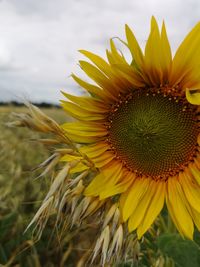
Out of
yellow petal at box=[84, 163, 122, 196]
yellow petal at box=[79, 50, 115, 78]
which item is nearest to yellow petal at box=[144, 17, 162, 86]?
yellow petal at box=[79, 50, 115, 78]

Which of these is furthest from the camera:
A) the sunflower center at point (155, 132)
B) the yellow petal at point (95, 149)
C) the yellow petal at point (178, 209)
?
the yellow petal at point (95, 149)

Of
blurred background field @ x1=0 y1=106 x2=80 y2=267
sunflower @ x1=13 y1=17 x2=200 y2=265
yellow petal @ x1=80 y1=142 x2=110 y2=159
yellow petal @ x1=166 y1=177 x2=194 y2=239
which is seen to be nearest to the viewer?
sunflower @ x1=13 y1=17 x2=200 y2=265

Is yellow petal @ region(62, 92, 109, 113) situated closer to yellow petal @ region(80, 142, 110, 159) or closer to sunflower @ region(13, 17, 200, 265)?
sunflower @ region(13, 17, 200, 265)

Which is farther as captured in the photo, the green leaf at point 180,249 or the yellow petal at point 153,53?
the green leaf at point 180,249

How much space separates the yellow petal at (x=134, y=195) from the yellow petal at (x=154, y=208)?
0.12 ft

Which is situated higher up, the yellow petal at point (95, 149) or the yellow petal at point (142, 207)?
the yellow petal at point (95, 149)

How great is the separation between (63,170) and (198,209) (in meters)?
0.40

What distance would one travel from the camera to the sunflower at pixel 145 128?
4.44 feet

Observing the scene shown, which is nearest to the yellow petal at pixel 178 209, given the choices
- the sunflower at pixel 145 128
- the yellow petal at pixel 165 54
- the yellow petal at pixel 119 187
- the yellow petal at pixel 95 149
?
the sunflower at pixel 145 128

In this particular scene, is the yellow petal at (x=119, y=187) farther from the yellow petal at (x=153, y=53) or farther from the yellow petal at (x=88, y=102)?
the yellow petal at (x=153, y=53)

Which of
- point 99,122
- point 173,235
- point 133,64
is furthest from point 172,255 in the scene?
point 133,64

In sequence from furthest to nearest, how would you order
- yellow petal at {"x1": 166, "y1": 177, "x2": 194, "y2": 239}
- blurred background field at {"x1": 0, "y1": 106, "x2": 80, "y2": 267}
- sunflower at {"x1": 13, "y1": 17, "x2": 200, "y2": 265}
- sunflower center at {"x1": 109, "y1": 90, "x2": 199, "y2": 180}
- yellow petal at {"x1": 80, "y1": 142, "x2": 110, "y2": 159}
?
blurred background field at {"x1": 0, "y1": 106, "x2": 80, "y2": 267} → yellow petal at {"x1": 80, "y1": 142, "x2": 110, "y2": 159} → sunflower center at {"x1": 109, "y1": 90, "x2": 199, "y2": 180} → yellow petal at {"x1": 166, "y1": 177, "x2": 194, "y2": 239} → sunflower at {"x1": 13, "y1": 17, "x2": 200, "y2": 265}

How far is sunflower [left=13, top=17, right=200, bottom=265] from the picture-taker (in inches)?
49.4

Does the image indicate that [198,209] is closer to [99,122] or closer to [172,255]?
[172,255]
